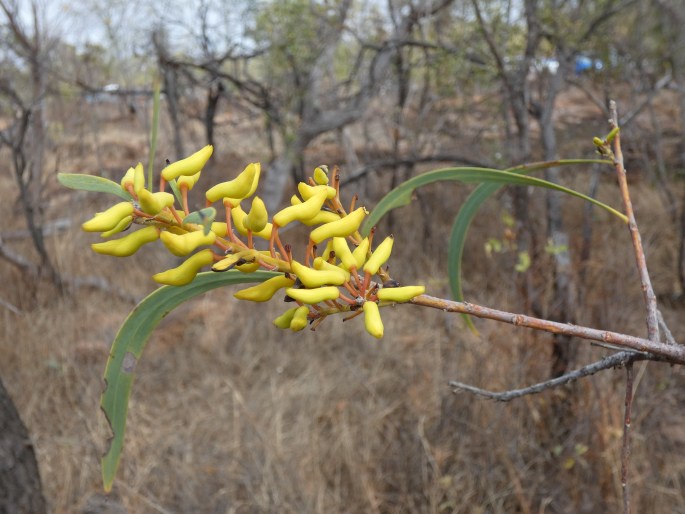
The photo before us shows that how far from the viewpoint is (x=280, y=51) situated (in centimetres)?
471

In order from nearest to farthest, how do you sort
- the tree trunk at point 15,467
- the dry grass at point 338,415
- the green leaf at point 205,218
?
the green leaf at point 205,218 → the tree trunk at point 15,467 → the dry grass at point 338,415

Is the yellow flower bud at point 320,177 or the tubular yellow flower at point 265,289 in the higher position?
the yellow flower bud at point 320,177

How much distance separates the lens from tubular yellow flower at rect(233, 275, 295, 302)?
465mm

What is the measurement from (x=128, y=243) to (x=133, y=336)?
14 centimetres

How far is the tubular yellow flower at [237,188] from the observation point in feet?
1.53

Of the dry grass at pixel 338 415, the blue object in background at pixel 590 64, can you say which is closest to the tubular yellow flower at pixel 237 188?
the dry grass at pixel 338 415

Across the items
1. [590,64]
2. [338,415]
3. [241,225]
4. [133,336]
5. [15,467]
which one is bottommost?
[338,415]

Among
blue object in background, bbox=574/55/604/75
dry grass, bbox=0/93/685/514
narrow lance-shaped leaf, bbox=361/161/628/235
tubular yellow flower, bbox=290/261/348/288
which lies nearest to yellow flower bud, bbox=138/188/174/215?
tubular yellow flower, bbox=290/261/348/288

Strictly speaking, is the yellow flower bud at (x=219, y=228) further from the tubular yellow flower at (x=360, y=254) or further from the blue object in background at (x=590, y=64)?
the blue object in background at (x=590, y=64)

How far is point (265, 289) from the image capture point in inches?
18.7

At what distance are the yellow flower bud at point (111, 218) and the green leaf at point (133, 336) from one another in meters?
0.11

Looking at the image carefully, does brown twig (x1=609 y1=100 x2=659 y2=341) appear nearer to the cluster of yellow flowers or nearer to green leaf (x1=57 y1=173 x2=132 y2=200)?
the cluster of yellow flowers

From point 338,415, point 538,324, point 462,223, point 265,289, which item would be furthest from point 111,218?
point 338,415

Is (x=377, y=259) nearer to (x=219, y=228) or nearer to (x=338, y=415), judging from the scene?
(x=219, y=228)
